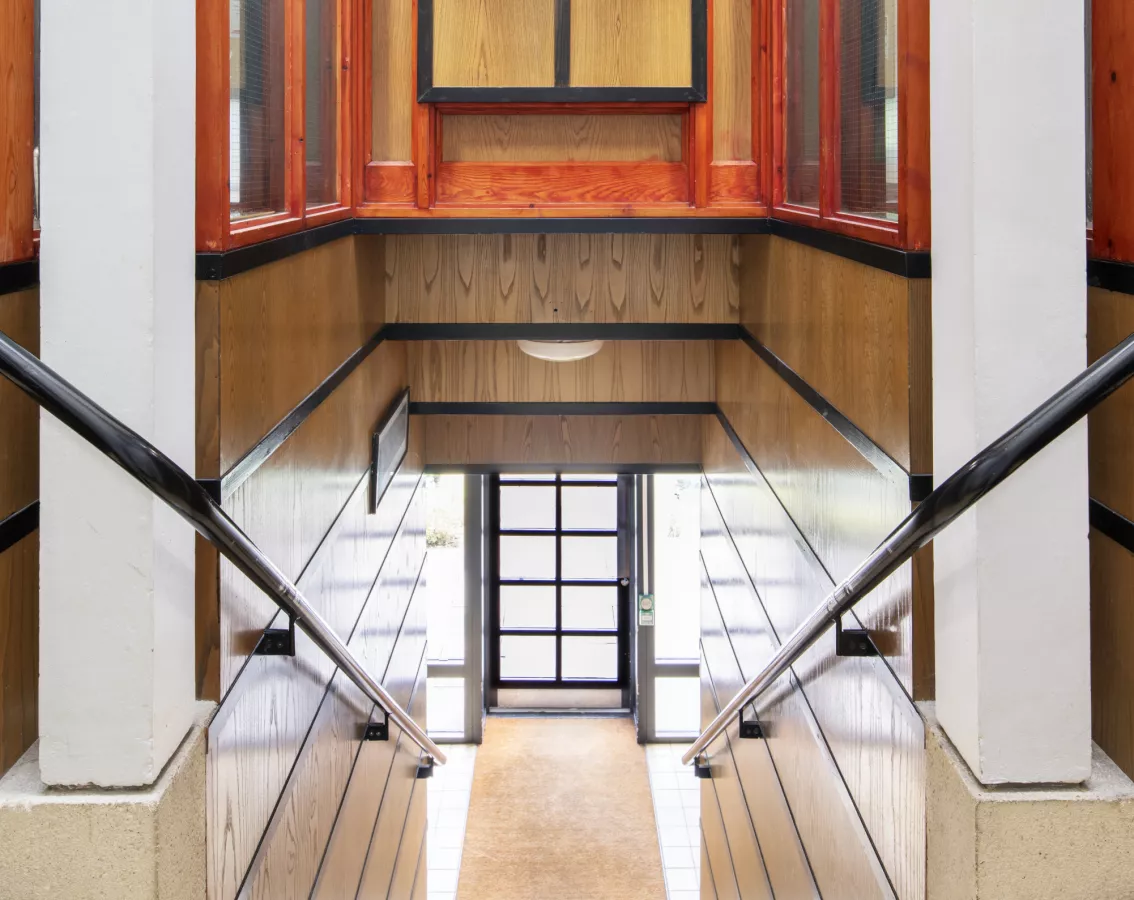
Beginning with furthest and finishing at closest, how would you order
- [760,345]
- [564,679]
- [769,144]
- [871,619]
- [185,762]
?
[564,679] → [760,345] → [769,144] → [871,619] → [185,762]

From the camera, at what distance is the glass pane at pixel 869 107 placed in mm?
2047

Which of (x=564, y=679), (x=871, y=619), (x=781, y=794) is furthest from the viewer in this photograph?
(x=564, y=679)

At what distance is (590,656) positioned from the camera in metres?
7.46

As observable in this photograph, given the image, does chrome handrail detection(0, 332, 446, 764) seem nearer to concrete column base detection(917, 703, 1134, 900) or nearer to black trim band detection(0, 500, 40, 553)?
black trim band detection(0, 500, 40, 553)

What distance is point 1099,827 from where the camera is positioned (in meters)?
1.67

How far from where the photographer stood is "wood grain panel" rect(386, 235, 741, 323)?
14.4ft

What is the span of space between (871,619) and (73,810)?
1374 mm

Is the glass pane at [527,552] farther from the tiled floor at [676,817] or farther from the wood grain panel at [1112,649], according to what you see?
the wood grain panel at [1112,649]

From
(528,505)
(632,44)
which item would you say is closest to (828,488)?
(632,44)

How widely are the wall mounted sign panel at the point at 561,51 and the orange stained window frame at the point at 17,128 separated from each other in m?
1.87

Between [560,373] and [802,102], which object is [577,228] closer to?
[802,102]

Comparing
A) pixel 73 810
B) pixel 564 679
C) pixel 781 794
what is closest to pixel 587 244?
pixel 781 794

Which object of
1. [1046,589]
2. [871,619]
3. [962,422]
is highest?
[962,422]

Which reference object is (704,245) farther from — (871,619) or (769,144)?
(871,619)
